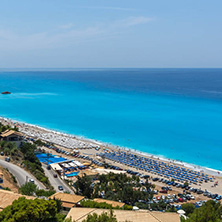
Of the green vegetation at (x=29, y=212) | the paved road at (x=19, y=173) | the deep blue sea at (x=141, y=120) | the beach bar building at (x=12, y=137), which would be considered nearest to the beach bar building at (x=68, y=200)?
the paved road at (x=19, y=173)

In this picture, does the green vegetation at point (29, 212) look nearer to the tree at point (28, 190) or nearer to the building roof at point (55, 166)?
the tree at point (28, 190)

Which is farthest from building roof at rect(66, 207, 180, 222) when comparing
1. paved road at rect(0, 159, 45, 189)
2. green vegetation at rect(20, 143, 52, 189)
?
green vegetation at rect(20, 143, 52, 189)

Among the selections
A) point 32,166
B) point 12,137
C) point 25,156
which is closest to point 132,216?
point 32,166

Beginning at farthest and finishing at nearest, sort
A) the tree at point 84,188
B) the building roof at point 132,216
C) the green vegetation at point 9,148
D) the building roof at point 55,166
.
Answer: the building roof at point 55,166, the green vegetation at point 9,148, the tree at point 84,188, the building roof at point 132,216

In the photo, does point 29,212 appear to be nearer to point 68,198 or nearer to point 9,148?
point 68,198

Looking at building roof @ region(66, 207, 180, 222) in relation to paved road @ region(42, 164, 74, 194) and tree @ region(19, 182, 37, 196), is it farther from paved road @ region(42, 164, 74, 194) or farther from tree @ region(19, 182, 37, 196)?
paved road @ region(42, 164, 74, 194)
